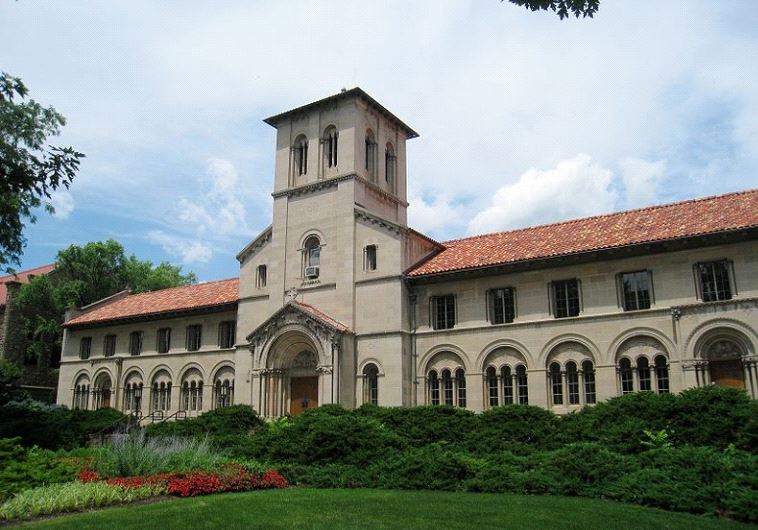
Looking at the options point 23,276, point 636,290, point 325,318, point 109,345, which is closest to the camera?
point 636,290

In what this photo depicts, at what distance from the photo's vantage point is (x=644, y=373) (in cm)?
2700

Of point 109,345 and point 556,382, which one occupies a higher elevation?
point 109,345

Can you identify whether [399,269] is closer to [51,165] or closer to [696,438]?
[696,438]

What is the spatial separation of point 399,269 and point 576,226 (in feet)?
27.1

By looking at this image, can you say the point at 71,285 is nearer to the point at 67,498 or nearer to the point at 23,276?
the point at 23,276

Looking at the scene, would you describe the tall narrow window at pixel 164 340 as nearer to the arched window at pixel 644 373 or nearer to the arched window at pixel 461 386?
the arched window at pixel 461 386

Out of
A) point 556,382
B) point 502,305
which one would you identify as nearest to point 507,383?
point 556,382

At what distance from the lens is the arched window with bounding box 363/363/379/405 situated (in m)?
32.3

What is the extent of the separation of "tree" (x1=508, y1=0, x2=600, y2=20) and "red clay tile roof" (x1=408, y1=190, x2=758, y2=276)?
17511 mm

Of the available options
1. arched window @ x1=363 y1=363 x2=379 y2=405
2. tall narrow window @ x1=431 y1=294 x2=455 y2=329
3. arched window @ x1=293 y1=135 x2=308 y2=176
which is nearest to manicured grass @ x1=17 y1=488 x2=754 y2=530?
tall narrow window @ x1=431 y1=294 x2=455 y2=329

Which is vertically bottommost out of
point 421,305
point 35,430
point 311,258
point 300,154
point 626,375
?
point 35,430

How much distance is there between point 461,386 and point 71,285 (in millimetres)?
39606

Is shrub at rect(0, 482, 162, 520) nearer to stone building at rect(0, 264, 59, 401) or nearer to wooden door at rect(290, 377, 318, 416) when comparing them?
wooden door at rect(290, 377, 318, 416)

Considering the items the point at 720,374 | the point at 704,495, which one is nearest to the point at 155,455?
the point at 704,495
